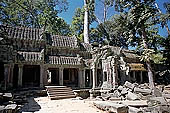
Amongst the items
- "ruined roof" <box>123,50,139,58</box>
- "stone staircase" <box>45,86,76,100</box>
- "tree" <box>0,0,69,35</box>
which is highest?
"tree" <box>0,0,69,35</box>

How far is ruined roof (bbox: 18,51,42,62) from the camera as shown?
572 inches

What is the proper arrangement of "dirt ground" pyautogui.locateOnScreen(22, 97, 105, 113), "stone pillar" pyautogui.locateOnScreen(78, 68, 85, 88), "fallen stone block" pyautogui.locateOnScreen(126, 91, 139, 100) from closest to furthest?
1. "dirt ground" pyautogui.locateOnScreen(22, 97, 105, 113)
2. "fallen stone block" pyautogui.locateOnScreen(126, 91, 139, 100)
3. "stone pillar" pyautogui.locateOnScreen(78, 68, 85, 88)

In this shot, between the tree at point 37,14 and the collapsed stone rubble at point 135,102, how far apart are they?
70.6ft

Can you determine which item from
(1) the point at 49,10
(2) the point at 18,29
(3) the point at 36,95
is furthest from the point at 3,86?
(1) the point at 49,10

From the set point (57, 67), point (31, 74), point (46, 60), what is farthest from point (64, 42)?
point (31, 74)

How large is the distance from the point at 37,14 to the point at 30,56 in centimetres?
1882

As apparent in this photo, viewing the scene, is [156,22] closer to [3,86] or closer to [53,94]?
[53,94]

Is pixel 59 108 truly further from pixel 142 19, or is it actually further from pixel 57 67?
pixel 142 19

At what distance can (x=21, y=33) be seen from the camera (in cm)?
1678

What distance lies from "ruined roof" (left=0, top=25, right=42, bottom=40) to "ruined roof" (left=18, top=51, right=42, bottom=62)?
99.1 inches

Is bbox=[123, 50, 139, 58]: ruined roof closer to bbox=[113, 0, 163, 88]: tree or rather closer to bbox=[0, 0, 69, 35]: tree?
bbox=[113, 0, 163, 88]: tree

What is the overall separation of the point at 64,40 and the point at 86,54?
157 inches

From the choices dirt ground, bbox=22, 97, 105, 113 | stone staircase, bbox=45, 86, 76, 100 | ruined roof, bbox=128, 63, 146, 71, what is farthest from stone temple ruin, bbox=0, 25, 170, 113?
dirt ground, bbox=22, 97, 105, 113

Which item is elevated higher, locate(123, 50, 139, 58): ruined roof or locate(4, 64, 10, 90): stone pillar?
locate(123, 50, 139, 58): ruined roof
